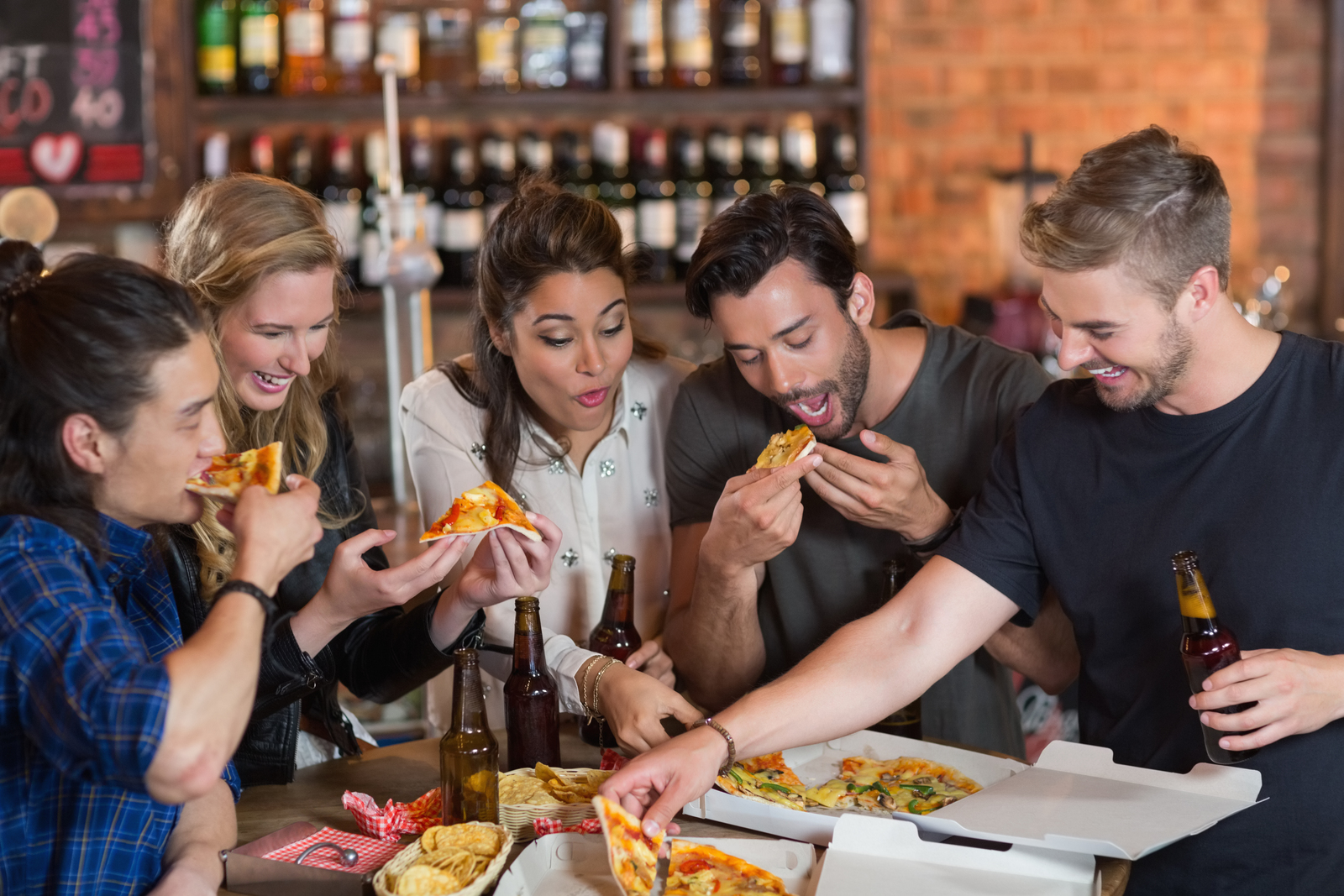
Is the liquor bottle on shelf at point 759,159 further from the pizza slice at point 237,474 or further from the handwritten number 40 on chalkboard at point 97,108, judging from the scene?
the pizza slice at point 237,474

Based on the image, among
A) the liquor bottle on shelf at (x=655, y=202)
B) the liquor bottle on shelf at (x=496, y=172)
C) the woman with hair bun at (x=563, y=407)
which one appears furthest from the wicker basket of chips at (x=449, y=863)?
the liquor bottle on shelf at (x=496, y=172)

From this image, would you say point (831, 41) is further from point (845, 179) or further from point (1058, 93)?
point (1058, 93)

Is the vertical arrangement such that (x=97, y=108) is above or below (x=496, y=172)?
above

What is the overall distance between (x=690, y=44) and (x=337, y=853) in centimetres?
312

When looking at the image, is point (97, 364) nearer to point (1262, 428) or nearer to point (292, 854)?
point (292, 854)

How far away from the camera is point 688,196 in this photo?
13.7 feet

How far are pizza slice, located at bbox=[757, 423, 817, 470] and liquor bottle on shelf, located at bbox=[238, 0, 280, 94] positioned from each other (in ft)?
8.56

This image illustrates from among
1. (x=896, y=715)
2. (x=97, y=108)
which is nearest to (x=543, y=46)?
(x=97, y=108)

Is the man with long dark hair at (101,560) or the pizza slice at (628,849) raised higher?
the man with long dark hair at (101,560)

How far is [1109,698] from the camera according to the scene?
1.91m

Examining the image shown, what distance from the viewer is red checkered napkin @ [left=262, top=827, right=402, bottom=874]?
62.2 inches

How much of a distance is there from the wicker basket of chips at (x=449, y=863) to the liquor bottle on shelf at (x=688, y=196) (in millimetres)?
2777

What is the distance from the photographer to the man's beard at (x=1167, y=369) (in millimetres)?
1752

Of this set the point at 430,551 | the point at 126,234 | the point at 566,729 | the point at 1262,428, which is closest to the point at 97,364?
the point at 430,551
